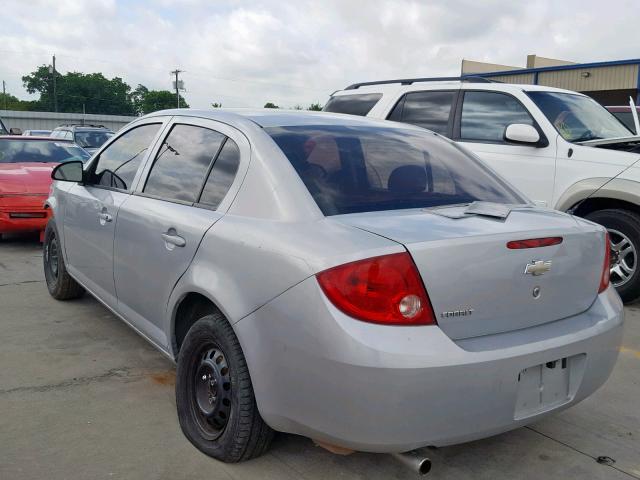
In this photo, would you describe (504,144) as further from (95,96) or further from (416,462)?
(95,96)

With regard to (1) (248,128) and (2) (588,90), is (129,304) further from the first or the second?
(2) (588,90)

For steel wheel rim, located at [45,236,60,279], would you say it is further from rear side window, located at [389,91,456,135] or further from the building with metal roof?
the building with metal roof

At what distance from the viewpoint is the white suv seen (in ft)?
18.1

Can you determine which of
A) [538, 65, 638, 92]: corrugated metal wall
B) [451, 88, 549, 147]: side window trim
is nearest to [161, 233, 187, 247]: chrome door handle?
[451, 88, 549, 147]: side window trim

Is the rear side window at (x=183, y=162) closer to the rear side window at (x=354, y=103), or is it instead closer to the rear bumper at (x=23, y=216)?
the rear side window at (x=354, y=103)

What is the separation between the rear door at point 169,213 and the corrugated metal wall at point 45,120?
56051 millimetres

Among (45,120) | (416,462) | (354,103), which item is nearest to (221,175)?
(416,462)

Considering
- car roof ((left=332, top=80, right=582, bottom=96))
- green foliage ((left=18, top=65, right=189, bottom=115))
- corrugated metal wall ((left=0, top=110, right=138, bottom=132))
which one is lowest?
car roof ((left=332, top=80, right=582, bottom=96))

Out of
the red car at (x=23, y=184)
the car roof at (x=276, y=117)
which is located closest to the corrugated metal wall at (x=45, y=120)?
the red car at (x=23, y=184)

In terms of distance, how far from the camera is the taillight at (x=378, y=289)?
2.24 meters

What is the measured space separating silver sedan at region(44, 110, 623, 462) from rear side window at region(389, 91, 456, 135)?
3.20 m

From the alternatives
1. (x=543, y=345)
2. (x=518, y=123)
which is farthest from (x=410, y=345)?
(x=518, y=123)

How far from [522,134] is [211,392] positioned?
4.09 meters

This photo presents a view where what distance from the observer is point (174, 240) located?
3090 millimetres
